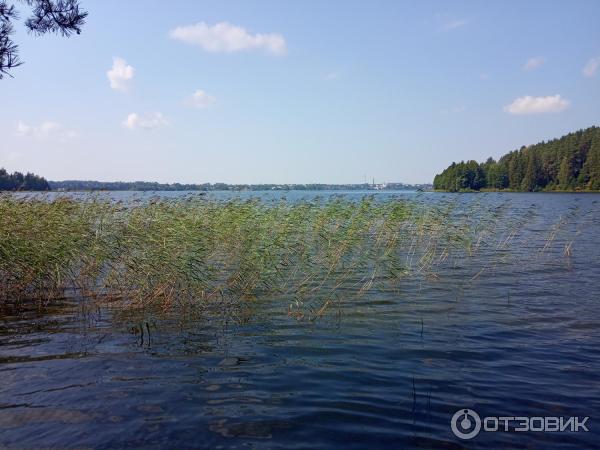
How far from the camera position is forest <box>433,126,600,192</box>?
112 metres

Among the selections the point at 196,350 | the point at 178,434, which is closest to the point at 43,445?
the point at 178,434

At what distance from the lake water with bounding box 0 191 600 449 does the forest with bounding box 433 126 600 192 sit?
116291 mm

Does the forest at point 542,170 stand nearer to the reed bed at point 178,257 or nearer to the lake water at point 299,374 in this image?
the reed bed at point 178,257

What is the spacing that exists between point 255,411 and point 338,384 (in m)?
1.60

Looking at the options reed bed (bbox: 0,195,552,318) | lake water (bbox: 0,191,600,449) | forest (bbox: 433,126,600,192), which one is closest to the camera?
lake water (bbox: 0,191,600,449)

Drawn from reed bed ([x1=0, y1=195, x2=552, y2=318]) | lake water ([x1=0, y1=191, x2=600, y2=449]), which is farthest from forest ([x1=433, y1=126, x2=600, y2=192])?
lake water ([x1=0, y1=191, x2=600, y2=449])

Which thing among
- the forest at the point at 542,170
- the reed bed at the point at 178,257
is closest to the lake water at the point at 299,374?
the reed bed at the point at 178,257

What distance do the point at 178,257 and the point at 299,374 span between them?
5.81 m

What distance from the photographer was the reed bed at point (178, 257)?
12.3 metres

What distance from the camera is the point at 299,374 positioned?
801cm

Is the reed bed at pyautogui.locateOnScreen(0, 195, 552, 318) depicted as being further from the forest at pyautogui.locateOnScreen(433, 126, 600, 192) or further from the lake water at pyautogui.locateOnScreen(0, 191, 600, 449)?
the forest at pyautogui.locateOnScreen(433, 126, 600, 192)

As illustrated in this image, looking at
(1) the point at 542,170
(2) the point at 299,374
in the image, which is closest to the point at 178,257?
(2) the point at 299,374

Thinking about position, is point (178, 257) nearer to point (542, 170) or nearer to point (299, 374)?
point (299, 374)

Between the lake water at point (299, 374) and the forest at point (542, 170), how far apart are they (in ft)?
382
